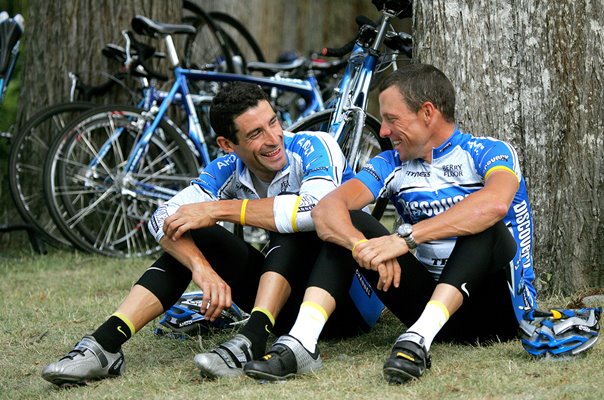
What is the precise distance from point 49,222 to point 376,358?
14.4ft

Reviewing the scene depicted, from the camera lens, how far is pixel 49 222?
8211 mm

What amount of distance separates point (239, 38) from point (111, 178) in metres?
3.57

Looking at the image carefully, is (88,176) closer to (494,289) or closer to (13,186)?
(13,186)

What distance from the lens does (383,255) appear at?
13.4 ft

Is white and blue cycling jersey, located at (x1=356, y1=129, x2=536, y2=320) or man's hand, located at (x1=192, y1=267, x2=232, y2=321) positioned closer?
white and blue cycling jersey, located at (x1=356, y1=129, x2=536, y2=320)

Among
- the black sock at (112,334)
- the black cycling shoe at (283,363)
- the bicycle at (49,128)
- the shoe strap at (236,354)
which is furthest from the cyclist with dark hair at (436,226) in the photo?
the bicycle at (49,128)

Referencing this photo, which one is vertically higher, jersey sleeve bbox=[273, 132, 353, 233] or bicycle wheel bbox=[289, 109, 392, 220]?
jersey sleeve bbox=[273, 132, 353, 233]

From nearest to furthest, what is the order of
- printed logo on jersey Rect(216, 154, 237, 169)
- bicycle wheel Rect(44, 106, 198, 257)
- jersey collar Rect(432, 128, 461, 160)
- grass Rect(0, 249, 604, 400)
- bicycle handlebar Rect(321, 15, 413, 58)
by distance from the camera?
grass Rect(0, 249, 604, 400) → jersey collar Rect(432, 128, 461, 160) → printed logo on jersey Rect(216, 154, 237, 169) → bicycle handlebar Rect(321, 15, 413, 58) → bicycle wheel Rect(44, 106, 198, 257)

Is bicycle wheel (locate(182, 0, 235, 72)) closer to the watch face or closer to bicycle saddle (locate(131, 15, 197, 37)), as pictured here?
bicycle saddle (locate(131, 15, 197, 37))

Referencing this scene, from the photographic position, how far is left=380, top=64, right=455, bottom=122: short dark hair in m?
4.31

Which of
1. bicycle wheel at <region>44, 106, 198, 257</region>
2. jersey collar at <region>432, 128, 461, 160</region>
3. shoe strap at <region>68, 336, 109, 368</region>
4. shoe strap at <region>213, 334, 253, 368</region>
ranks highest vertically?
jersey collar at <region>432, 128, 461, 160</region>

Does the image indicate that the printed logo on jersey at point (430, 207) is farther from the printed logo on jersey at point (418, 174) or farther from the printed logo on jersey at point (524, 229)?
the printed logo on jersey at point (524, 229)

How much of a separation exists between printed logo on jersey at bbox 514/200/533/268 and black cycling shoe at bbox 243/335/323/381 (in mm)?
910

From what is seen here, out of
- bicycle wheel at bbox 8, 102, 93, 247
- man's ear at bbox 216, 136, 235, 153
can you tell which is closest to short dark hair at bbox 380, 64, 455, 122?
man's ear at bbox 216, 136, 235, 153
